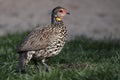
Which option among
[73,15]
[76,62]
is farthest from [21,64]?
[73,15]

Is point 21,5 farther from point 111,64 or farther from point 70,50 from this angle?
point 111,64

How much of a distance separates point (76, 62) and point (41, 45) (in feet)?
2.88

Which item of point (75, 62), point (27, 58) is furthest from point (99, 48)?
point (27, 58)

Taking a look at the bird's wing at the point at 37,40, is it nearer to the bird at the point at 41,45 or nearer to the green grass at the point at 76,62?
the bird at the point at 41,45

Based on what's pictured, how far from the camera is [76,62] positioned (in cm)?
1115

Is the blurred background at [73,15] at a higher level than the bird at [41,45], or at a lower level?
higher

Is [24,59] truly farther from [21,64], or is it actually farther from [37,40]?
[37,40]

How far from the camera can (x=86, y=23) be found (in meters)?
17.9

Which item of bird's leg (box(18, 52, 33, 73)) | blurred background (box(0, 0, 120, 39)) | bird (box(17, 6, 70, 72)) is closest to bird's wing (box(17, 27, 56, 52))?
bird (box(17, 6, 70, 72))

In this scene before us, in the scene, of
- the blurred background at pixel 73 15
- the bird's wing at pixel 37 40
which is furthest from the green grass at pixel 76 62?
the blurred background at pixel 73 15

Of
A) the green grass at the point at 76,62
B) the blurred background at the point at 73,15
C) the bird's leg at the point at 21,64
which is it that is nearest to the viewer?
the green grass at the point at 76,62

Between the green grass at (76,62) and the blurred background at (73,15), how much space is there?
10.1 feet

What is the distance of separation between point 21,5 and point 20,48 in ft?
32.0

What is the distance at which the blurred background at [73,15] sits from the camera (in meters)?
17.3
